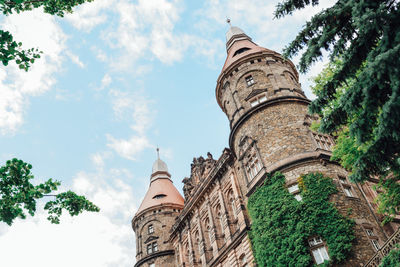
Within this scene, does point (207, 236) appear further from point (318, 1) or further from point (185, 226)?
point (318, 1)

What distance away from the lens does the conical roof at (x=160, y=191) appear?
38750 millimetres

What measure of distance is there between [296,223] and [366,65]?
10354 millimetres

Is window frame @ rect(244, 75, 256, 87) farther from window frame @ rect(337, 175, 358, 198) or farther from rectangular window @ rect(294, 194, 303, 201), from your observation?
rectangular window @ rect(294, 194, 303, 201)

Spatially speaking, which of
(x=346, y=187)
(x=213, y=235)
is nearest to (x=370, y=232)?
(x=346, y=187)

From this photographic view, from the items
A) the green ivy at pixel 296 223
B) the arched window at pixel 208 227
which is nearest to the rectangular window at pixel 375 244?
the green ivy at pixel 296 223

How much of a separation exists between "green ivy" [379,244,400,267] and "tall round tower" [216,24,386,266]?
2.93 m

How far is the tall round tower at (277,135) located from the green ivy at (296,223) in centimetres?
54

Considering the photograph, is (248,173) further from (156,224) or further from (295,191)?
(156,224)

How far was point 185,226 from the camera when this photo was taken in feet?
105

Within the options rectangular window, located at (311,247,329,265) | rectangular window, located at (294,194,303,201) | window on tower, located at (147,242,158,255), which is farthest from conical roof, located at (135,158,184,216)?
rectangular window, located at (311,247,329,265)

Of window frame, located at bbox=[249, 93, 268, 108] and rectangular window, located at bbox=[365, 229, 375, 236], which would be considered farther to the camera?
window frame, located at bbox=[249, 93, 268, 108]

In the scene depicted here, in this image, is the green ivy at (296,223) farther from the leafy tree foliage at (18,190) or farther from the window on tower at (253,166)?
the leafy tree foliage at (18,190)

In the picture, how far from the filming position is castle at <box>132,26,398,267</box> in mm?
18272

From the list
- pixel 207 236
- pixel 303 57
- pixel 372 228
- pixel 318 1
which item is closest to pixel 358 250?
pixel 372 228
